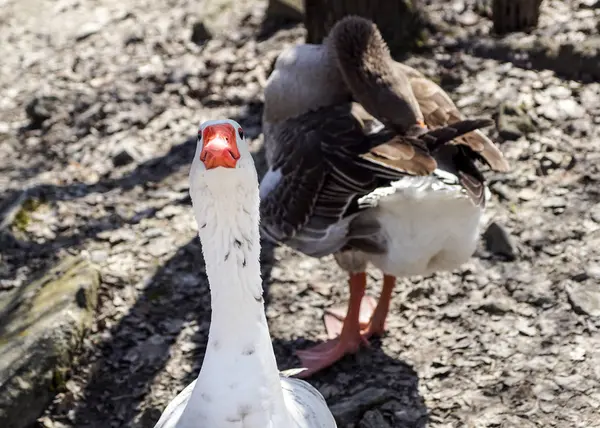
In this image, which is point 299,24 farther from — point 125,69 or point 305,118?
point 305,118

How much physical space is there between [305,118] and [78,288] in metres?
1.49

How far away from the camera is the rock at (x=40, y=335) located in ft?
11.9

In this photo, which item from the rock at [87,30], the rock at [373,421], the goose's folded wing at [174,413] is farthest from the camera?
the rock at [87,30]

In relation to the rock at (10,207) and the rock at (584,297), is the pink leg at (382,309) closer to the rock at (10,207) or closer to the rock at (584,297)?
the rock at (584,297)

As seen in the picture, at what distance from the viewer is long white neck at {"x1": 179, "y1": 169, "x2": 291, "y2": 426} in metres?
2.43

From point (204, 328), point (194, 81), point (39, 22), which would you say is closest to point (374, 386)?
point (204, 328)

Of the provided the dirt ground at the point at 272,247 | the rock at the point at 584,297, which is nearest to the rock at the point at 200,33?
the dirt ground at the point at 272,247

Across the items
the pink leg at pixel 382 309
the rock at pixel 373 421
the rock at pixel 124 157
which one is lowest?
the rock at pixel 373 421

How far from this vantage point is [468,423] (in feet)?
11.4

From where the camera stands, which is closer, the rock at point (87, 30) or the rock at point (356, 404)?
the rock at point (356, 404)

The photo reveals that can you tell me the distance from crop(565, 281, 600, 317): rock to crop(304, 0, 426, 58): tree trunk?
106 inches

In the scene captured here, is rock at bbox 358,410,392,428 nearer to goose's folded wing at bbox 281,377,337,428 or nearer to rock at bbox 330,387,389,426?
rock at bbox 330,387,389,426

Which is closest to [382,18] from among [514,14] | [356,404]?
[514,14]

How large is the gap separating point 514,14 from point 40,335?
13.9 ft
